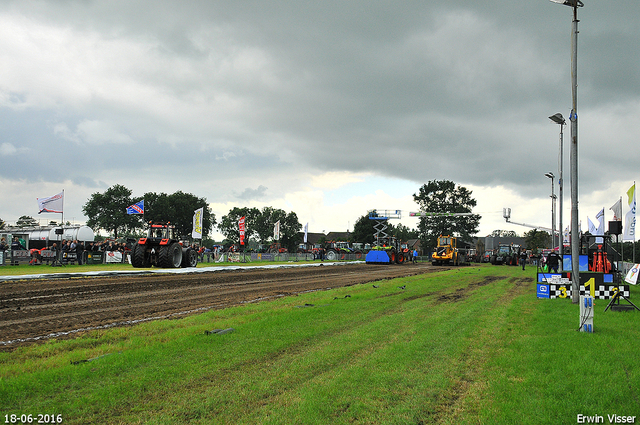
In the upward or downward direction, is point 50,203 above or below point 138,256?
above

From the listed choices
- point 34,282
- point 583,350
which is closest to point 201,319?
point 583,350

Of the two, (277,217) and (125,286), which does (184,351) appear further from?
(277,217)

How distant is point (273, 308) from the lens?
428 inches

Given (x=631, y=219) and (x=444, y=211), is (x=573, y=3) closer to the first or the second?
Answer: (x=631, y=219)

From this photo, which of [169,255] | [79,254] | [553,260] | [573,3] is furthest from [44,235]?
[573,3]

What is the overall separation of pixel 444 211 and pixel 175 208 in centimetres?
5642

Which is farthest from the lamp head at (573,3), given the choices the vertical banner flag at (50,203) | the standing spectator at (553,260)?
the vertical banner flag at (50,203)

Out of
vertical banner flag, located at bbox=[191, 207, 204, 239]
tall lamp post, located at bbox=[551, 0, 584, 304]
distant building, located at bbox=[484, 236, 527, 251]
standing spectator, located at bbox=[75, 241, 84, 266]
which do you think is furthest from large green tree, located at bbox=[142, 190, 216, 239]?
tall lamp post, located at bbox=[551, 0, 584, 304]

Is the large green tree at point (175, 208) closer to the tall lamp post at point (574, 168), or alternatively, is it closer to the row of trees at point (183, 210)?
the row of trees at point (183, 210)

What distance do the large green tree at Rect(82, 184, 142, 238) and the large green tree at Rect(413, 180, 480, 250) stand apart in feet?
191

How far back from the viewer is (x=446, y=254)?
4281 centimetres

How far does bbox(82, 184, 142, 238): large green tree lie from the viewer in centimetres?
8750

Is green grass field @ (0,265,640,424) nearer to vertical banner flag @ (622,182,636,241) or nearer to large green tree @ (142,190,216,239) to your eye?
vertical banner flag @ (622,182,636,241)

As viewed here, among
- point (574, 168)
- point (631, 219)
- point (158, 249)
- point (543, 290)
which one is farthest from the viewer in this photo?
point (158, 249)
